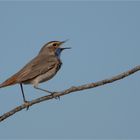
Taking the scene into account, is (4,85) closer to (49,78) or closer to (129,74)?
(49,78)

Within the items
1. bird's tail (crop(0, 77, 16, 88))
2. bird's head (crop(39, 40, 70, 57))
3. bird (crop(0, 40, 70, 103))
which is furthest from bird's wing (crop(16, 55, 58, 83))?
bird's head (crop(39, 40, 70, 57))

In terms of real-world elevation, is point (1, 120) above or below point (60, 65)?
below

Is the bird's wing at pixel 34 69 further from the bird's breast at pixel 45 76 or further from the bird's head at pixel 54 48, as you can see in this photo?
the bird's head at pixel 54 48

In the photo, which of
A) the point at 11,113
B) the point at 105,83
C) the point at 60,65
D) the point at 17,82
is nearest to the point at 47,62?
the point at 60,65

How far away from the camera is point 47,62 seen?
12984 mm

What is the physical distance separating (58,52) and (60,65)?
0.95 meters

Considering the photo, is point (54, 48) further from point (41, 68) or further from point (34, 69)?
point (34, 69)

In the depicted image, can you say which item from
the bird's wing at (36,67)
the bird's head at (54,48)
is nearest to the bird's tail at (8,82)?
the bird's wing at (36,67)

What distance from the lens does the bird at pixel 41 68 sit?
37.0ft

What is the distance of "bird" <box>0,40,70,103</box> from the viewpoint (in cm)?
1127

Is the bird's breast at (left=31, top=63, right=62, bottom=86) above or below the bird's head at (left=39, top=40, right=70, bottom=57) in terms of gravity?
below

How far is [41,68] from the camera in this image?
12594 mm

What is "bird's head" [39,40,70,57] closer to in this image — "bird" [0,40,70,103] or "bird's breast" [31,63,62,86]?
"bird" [0,40,70,103]

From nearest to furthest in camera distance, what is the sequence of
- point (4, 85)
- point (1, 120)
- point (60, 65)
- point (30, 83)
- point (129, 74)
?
point (129, 74) → point (1, 120) → point (4, 85) → point (30, 83) → point (60, 65)
